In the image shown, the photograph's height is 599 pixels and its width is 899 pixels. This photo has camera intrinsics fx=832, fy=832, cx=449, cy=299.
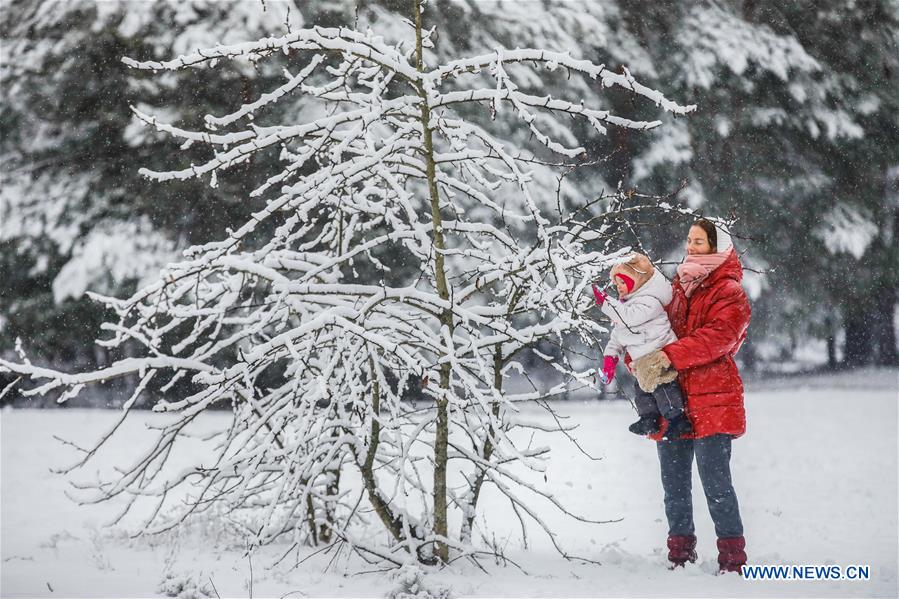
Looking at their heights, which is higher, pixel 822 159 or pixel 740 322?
pixel 822 159

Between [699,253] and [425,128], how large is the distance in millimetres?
1582

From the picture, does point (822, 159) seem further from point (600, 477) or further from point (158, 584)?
point (158, 584)

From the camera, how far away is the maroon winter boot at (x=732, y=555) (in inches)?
166

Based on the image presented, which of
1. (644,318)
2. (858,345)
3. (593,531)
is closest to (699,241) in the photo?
(644,318)

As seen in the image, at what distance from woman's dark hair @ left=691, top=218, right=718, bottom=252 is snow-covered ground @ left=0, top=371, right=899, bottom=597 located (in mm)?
1682

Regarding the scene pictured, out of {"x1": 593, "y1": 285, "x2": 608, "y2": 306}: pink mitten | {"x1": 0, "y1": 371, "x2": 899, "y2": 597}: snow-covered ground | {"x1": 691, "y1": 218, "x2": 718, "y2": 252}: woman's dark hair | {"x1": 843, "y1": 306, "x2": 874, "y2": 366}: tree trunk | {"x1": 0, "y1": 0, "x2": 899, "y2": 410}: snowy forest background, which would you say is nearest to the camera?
{"x1": 593, "y1": 285, "x2": 608, "y2": 306}: pink mitten

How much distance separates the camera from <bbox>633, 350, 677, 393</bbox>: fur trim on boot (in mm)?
4141

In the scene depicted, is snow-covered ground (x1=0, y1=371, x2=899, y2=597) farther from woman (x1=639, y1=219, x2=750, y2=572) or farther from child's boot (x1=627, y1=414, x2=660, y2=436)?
child's boot (x1=627, y1=414, x2=660, y2=436)

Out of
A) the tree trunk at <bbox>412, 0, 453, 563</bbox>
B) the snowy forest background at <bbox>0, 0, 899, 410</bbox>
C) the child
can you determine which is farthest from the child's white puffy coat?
the snowy forest background at <bbox>0, 0, 899, 410</bbox>

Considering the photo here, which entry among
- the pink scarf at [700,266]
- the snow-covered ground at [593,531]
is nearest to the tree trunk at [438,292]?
the snow-covered ground at [593,531]

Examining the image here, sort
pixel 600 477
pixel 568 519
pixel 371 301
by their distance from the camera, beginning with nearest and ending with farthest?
pixel 371 301 → pixel 568 519 → pixel 600 477

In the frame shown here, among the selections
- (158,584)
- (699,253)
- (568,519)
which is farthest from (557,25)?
(158,584)

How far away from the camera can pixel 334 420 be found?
4.39m

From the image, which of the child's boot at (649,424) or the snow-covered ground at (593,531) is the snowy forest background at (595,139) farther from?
the child's boot at (649,424)
